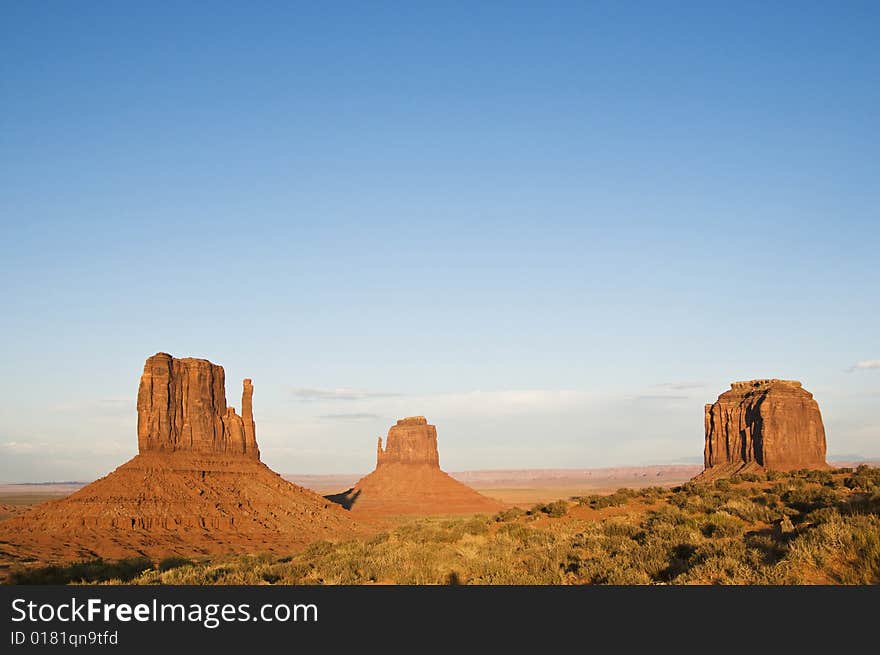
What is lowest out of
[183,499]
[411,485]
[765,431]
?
[411,485]

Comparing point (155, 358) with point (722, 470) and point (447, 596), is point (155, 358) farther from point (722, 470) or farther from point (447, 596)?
point (447, 596)

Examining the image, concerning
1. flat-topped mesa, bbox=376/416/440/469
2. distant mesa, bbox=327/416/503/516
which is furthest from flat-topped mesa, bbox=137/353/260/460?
flat-topped mesa, bbox=376/416/440/469

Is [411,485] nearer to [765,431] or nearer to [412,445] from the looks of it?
[412,445]

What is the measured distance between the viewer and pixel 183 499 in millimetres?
75250

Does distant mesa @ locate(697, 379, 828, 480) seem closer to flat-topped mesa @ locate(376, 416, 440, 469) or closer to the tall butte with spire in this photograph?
the tall butte with spire

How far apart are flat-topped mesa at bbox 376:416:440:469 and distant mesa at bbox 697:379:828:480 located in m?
75.7

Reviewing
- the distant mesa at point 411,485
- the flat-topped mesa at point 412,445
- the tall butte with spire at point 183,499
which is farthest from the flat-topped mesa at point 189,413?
the flat-topped mesa at point 412,445

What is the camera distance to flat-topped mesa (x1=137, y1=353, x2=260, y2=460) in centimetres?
8600

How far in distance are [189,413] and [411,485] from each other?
73.6 m

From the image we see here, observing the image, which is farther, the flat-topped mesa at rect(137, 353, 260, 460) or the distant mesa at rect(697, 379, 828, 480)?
the distant mesa at rect(697, 379, 828, 480)

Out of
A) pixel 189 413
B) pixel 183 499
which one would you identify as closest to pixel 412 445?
pixel 189 413

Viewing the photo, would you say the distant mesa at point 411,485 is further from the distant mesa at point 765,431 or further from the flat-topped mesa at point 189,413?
the distant mesa at point 765,431

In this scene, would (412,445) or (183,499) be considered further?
(412,445)

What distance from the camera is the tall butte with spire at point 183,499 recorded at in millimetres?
63438
